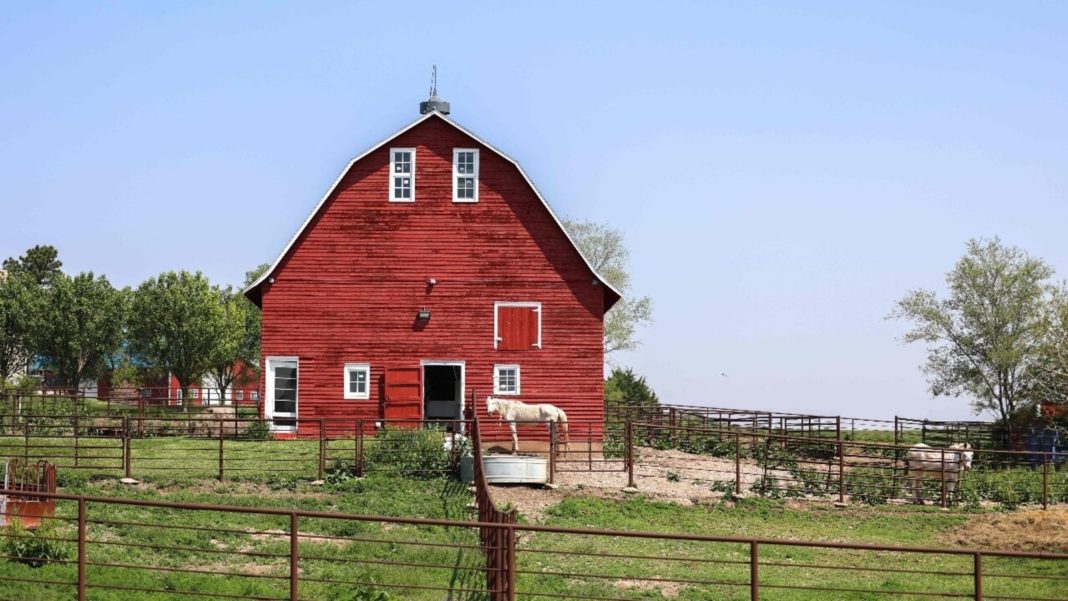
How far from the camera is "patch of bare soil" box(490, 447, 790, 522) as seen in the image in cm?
2658

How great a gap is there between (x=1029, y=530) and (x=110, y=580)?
16881 mm

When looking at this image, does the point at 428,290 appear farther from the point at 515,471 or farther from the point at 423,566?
the point at 423,566

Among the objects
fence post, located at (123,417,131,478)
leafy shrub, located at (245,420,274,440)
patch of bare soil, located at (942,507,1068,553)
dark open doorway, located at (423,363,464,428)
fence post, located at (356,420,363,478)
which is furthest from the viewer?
dark open doorway, located at (423,363,464,428)

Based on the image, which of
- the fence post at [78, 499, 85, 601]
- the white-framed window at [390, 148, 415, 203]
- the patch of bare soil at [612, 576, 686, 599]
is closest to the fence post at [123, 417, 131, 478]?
the white-framed window at [390, 148, 415, 203]

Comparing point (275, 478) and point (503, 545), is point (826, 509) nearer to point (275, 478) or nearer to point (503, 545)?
point (275, 478)

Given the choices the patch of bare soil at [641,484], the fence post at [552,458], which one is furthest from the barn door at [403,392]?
the fence post at [552,458]

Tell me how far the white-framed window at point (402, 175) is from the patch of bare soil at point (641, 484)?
28.0 ft

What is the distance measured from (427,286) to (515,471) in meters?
9.78

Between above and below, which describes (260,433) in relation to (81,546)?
above

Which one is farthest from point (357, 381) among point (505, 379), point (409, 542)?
point (409, 542)

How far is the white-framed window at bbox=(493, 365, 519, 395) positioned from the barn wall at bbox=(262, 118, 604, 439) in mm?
161

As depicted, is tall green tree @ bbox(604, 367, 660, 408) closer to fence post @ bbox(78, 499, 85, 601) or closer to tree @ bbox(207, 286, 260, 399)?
tree @ bbox(207, 286, 260, 399)

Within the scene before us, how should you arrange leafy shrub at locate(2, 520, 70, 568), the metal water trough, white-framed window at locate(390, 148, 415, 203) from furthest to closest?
white-framed window at locate(390, 148, 415, 203), the metal water trough, leafy shrub at locate(2, 520, 70, 568)

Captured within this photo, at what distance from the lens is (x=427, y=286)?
36500mm
